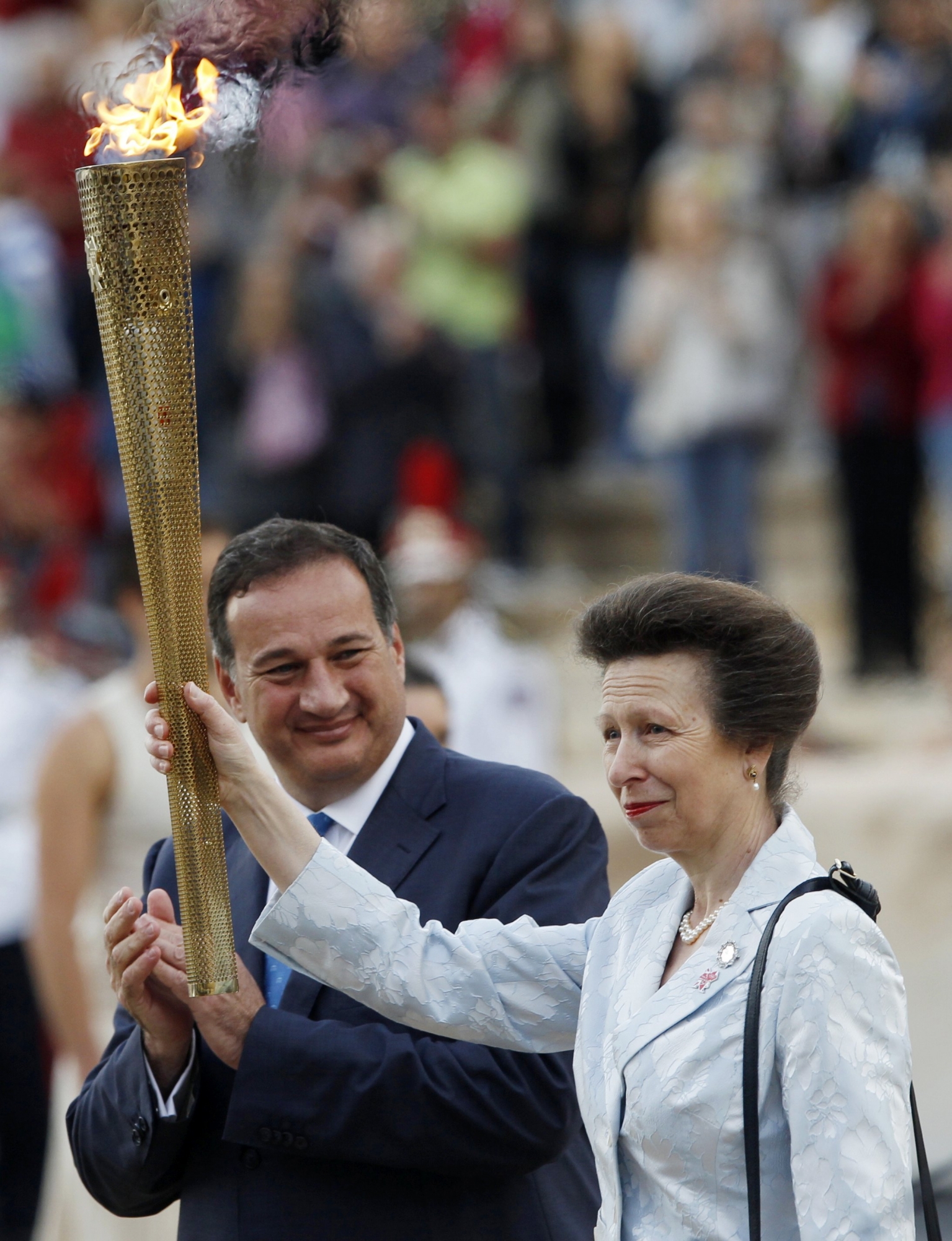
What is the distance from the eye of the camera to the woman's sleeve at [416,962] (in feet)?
7.07

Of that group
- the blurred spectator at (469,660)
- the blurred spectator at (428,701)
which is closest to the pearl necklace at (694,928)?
the blurred spectator at (428,701)

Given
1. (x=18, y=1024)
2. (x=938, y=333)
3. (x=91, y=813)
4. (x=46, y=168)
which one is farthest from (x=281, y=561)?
(x=46, y=168)

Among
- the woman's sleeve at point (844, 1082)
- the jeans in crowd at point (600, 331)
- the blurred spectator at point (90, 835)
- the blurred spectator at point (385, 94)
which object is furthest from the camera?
the blurred spectator at point (385, 94)

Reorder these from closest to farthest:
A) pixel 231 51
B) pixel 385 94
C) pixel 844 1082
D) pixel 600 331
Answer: pixel 844 1082, pixel 231 51, pixel 600 331, pixel 385 94

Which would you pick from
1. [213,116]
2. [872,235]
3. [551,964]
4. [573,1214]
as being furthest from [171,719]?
[872,235]

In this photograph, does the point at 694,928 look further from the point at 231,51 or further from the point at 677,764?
the point at 231,51

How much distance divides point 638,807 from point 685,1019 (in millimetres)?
231

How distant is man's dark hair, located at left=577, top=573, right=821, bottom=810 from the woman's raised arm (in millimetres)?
386

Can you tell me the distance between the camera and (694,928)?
6.73ft

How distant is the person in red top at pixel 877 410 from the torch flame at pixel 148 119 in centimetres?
505

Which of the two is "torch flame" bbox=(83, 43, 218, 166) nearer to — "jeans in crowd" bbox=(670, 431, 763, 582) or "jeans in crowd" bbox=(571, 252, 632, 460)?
"jeans in crowd" bbox=(670, 431, 763, 582)

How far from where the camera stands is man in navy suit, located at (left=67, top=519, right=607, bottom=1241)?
2201mm

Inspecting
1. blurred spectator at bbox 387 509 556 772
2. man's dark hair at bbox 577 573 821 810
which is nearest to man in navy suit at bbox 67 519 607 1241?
man's dark hair at bbox 577 573 821 810

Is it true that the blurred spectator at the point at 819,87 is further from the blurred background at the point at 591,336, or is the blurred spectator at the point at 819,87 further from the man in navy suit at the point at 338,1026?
the man in navy suit at the point at 338,1026
